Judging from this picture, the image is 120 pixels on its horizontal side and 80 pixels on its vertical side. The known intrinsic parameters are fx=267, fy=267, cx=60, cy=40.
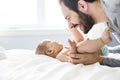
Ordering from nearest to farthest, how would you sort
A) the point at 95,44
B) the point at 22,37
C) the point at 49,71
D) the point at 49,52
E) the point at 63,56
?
the point at 49,71, the point at 95,44, the point at 63,56, the point at 49,52, the point at 22,37

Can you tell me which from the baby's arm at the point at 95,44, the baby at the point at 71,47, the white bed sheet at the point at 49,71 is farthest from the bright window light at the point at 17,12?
the baby's arm at the point at 95,44

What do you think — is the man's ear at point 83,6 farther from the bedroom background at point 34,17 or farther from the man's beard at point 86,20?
the bedroom background at point 34,17

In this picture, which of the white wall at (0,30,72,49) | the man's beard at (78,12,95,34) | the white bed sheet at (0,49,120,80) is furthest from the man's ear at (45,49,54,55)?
the white wall at (0,30,72,49)

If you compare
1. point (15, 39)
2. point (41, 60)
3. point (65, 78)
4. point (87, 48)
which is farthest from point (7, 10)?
point (65, 78)

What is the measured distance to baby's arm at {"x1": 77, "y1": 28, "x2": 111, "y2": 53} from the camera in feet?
3.95

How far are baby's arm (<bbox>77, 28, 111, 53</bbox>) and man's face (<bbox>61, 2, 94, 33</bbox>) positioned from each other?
12cm

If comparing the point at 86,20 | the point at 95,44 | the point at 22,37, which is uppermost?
the point at 86,20

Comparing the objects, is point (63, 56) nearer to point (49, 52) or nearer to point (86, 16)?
point (49, 52)

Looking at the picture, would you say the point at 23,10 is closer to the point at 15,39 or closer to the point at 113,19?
the point at 15,39

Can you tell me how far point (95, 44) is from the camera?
4.09 ft

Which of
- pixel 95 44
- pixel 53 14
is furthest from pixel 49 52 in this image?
pixel 53 14

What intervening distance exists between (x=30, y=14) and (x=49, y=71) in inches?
55.4

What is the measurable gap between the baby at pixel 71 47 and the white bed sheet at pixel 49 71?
0.10 meters

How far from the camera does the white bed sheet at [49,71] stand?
1.04 metres
